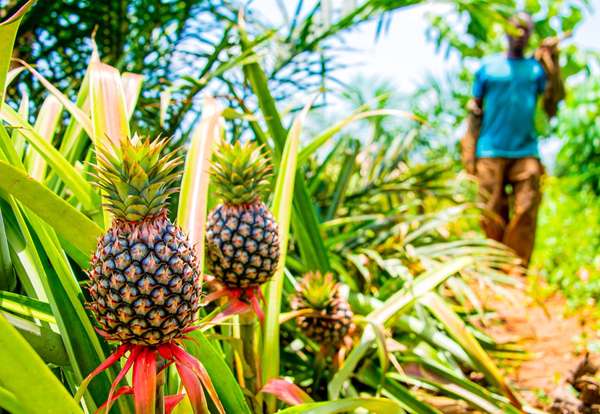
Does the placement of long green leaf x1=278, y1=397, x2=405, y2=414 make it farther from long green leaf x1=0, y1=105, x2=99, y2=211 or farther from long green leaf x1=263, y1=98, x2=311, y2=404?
long green leaf x1=0, y1=105, x2=99, y2=211

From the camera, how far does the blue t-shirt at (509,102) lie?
12.6 ft

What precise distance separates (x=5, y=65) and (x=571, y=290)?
3.51 meters

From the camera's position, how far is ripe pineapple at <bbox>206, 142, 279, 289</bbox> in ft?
3.55

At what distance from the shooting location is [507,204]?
4254 millimetres

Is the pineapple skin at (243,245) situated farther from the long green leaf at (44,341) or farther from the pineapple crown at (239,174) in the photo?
the long green leaf at (44,341)

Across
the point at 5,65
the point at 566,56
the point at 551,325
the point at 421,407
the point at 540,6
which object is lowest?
the point at 551,325

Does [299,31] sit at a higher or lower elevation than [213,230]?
higher

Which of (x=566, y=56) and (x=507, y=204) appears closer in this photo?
(x=507, y=204)

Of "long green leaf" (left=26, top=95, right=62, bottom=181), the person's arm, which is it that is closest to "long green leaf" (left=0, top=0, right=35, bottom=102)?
"long green leaf" (left=26, top=95, right=62, bottom=181)

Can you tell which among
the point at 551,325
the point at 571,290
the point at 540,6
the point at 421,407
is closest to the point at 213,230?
the point at 421,407

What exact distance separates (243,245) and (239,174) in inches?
5.4

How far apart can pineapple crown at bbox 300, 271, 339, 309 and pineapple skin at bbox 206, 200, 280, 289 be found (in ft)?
1.06

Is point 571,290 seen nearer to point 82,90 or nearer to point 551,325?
point 551,325

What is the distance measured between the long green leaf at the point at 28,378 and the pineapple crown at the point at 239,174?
1.67ft
